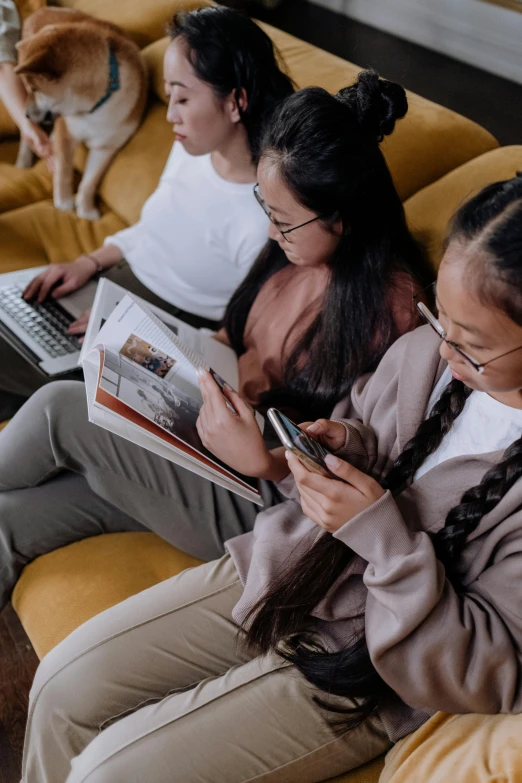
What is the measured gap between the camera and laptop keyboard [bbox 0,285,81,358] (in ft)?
5.37

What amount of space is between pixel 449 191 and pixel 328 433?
0.66 metres

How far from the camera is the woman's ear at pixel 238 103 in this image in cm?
149

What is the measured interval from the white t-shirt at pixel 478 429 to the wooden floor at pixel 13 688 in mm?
942

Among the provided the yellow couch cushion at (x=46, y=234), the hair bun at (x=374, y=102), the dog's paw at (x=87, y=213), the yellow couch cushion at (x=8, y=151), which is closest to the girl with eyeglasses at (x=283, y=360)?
the hair bun at (x=374, y=102)

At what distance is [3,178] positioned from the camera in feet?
7.35

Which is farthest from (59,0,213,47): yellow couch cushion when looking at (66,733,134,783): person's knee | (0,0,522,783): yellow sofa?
(66,733,134,783): person's knee

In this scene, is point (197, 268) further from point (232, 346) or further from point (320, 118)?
point (320, 118)

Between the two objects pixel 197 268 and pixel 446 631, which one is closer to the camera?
pixel 446 631

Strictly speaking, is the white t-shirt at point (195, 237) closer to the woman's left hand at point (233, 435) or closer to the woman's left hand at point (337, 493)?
the woman's left hand at point (233, 435)

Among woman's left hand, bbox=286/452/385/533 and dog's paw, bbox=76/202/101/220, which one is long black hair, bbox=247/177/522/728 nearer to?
woman's left hand, bbox=286/452/385/533

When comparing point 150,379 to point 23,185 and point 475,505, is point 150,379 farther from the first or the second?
point 23,185

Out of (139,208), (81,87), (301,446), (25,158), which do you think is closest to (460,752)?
(301,446)

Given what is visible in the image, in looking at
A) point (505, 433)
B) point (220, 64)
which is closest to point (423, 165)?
point (220, 64)

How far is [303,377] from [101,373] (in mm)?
374
